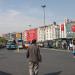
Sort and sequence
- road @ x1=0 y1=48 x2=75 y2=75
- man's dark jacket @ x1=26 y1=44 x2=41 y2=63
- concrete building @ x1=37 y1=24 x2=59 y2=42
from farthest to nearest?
concrete building @ x1=37 y1=24 x2=59 y2=42, road @ x1=0 y1=48 x2=75 y2=75, man's dark jacket @ x1=26 y1=44 x2=41 y2=63

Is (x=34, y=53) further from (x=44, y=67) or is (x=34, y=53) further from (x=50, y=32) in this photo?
(x=50, y=32)

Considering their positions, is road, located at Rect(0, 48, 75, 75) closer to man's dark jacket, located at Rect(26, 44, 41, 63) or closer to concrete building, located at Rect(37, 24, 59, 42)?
man's dark jacket, located at Rect(26, 44, 41, 63)

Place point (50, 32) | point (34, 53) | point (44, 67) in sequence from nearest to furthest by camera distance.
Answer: point (34, 53) < point (44, 67) < point (50, 32)

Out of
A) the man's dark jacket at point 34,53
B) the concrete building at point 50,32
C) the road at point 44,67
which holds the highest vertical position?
the concrete building at point 50,32

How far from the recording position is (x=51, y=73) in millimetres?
15805

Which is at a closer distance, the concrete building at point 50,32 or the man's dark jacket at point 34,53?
the man's dark jacket at point 34,53

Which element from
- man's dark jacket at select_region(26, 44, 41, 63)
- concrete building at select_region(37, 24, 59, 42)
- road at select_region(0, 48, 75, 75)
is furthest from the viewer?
concrete building at select_region(37, 24, 59, 42)

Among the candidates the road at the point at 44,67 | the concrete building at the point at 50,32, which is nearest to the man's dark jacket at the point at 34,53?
the road at the point at 44,67

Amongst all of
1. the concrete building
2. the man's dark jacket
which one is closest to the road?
the man's dark jacket

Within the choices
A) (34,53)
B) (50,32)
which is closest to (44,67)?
(34,53)

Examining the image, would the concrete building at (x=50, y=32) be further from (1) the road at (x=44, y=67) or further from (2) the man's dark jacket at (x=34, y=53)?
(2) the man's dark jacket at (x=34, y=53)

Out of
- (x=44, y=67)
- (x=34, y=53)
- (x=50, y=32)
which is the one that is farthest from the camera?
(x=50, y=32)

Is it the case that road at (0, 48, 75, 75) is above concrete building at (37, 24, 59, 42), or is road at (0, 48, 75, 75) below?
below

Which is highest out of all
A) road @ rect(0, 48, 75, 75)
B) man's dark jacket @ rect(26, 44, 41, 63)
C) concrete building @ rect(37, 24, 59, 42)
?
concrete building @ rect(37, 24, 59, 42)
